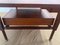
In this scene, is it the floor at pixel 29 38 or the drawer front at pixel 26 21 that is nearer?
the drawer front at pixel 26 21

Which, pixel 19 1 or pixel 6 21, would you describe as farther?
pixel 6 21

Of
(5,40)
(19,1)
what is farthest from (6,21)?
(5,40)

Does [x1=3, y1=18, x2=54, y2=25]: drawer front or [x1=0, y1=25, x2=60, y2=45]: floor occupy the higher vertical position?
[x1=3, y1=18, x2=54, y2=25]: drawer front

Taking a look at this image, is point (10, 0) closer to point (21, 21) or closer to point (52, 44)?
point (21, 21)

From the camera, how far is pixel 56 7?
1081mm

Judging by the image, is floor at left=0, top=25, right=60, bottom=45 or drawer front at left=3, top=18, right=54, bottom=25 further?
floor at left=0, top=25, right=60, bottom=45

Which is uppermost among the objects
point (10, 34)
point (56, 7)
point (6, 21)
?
point (56, 7)

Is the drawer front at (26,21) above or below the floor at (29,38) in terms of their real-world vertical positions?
above

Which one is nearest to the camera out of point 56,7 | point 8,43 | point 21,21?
point 56,7

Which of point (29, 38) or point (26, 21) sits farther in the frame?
point (29, 38)

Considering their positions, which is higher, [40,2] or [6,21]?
[40,2]

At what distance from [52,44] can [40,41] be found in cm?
17

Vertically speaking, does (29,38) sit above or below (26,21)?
→ below

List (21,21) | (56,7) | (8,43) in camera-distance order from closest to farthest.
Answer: (56,7) → (21,21) → (8,43)
